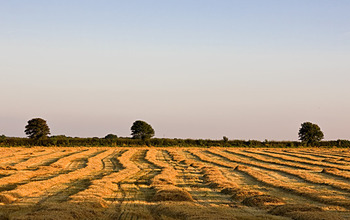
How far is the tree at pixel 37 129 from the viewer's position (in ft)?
291

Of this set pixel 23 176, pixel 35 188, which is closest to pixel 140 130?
pixel 23 176

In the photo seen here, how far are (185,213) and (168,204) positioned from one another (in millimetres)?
2046

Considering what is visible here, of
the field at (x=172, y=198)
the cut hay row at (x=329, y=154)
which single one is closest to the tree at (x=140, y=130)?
the cut hay row at (x=329, y=154)

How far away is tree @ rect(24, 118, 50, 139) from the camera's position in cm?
8869

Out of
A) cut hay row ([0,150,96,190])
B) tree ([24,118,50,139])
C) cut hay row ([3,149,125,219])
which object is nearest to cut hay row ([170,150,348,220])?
cut hay row ([3,149,125,219])

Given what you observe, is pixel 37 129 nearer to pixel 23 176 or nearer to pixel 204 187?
pixel 23 176

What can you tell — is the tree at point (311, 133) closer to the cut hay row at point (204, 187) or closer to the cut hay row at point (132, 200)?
the cut hay row at point (204, 187)

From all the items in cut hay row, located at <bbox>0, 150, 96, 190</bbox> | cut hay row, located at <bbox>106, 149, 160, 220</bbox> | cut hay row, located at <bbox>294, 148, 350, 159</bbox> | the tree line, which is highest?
the tree line

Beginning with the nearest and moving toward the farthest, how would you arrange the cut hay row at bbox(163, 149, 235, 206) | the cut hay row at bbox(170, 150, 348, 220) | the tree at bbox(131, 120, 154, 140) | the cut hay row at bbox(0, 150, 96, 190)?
the cut hay row at bbox(170, 150, 348, 220) → the cut hay row at bbox(163, 149, 235, 206) → the cut hay row at bbox(0, 150, 96, 190) → the tree at bbox(131, 120, 154, 140)

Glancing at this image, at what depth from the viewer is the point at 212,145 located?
81.8 meters

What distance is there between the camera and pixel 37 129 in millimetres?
88688

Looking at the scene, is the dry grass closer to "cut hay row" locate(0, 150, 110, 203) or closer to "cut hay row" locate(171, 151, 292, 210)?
"cut hay row" locate(171, 151, 292, 210)

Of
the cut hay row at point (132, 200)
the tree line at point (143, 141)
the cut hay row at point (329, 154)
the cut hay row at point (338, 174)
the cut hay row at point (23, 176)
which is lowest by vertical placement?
the cut hay row at point (132, 200)

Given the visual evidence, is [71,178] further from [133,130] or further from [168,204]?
[133,130]
